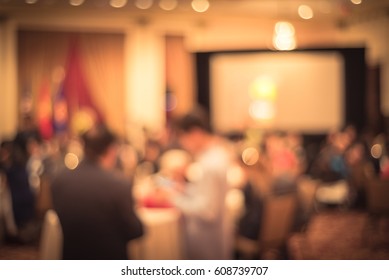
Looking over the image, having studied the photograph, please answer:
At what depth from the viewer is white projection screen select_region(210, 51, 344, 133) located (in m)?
8.58

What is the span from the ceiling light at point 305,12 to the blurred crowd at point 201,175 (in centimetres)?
188

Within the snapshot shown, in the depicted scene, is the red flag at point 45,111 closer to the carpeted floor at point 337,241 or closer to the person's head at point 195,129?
the carpeted floor at point 337,241

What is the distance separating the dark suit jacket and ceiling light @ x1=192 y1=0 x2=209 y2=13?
19.0 ft

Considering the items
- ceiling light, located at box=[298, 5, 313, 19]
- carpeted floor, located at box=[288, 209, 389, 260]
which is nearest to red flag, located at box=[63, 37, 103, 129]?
ceiling light, located at box=[298, 5, 313, 19]

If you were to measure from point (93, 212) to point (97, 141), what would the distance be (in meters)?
0.33

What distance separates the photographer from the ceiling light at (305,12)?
27.3 feet

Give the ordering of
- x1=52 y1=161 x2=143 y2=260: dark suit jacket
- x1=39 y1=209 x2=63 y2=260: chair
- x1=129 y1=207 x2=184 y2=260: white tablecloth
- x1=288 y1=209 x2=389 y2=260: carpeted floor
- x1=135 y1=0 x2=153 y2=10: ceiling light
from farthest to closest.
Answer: x1=135 y1=0 x2=153 y2=10: ceiling light, x1=288 y1=209 x2=389 y2=260: carpeted floor, x1=129 y1=207 x2=184 y2=260: white tablecloth, x1=39 y1=209 x2=63 y2=260: chair, x1=52 y1=161 x2=143 y2=260: dark suit jacket

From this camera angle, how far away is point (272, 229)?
3699 millimetres

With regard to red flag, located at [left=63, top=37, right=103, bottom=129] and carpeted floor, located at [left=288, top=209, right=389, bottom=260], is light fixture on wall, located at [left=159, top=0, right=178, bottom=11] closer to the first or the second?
red flag, located at [left=63, top=37, right=103, bottom=129]

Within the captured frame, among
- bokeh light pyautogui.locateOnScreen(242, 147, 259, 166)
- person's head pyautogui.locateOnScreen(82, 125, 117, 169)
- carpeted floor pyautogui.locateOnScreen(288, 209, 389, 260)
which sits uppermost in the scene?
person's head pyautogui.locateOnScreen(82, 125, 117, 169)

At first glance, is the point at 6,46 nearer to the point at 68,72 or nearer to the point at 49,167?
the point at 68,72

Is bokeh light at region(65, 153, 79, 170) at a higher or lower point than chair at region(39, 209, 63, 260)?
higher

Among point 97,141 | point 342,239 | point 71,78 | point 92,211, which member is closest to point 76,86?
point 71,78

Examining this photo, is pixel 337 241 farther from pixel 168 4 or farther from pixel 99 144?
pixel 168 4
